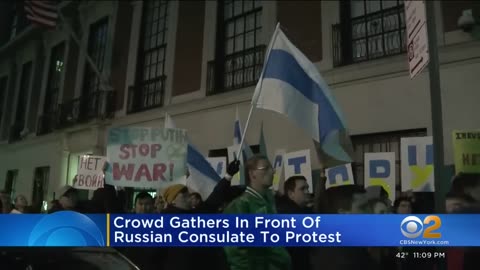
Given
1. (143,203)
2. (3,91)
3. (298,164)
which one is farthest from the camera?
(298,164)

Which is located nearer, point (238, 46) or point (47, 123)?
point (47, 123)

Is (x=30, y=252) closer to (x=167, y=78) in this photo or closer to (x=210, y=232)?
(x=210, y=232)

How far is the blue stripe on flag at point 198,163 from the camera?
5125mm

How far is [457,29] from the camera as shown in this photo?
→ 499cm

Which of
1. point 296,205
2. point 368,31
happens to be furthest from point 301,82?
point 368,31

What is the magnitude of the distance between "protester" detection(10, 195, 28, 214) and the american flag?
1660mm

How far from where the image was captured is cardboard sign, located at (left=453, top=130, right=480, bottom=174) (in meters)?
3.79

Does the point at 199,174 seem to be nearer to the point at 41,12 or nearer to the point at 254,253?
the point at 254,253

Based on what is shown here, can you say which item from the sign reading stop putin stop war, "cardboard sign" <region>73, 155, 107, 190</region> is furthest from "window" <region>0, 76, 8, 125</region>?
the sign reading stop putin stop war

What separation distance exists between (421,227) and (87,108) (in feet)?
10.2

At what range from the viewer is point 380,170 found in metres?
5.52

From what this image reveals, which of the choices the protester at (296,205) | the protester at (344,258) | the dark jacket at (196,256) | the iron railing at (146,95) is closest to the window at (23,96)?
the iron railing at (146,95)

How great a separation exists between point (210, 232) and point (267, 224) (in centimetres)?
38

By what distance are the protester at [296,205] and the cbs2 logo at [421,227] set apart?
25.0 inches
